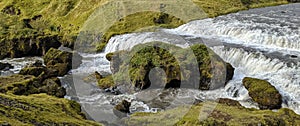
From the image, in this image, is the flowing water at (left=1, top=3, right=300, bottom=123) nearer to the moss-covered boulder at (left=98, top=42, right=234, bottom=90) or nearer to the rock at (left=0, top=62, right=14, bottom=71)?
the moss-covered boulder at (left=98, top=42, right=234, bottom=90)

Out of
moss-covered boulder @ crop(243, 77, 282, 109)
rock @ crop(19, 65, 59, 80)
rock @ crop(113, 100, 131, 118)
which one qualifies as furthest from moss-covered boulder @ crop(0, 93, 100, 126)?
rock @ crop(19, 65, 59, 80)

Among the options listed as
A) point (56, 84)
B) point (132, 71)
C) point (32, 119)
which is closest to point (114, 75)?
point (132, 71)

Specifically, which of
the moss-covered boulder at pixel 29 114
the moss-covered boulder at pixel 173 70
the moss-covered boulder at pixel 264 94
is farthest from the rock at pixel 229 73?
the moss-covered boulder at pixel 29 114

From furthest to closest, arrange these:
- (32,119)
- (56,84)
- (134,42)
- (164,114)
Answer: (134,42), (56,84), (164,114), (32,119)

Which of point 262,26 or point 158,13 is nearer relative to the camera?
point 262,26

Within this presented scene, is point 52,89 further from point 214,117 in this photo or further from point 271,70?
point 271,70

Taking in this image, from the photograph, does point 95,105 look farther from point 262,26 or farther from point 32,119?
point 262,26

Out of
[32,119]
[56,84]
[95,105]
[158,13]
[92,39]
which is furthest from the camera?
[158,13]
